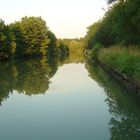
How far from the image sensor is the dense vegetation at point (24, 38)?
5896 centimetres

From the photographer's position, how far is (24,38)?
71.9 m

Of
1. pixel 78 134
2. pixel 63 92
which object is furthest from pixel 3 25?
pixel 78 134

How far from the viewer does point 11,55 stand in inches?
2486

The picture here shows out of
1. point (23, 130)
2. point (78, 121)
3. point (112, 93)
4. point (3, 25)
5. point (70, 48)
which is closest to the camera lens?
point (23, 130)

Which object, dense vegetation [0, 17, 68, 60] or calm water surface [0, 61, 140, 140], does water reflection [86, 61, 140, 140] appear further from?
dense vegetation [0, 17, 68, 60]

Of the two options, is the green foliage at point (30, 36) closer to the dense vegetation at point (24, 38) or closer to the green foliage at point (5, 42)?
the dense vegetation at point (24, 38)

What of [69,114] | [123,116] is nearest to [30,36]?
[69,114]

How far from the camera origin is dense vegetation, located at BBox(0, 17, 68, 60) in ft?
193

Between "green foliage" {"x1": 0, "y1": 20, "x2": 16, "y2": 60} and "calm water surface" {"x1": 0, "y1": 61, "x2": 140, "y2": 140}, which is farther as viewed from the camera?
"green foliage" {"x1": 0, "y1": 20, "x2": 16, "y2": 60}

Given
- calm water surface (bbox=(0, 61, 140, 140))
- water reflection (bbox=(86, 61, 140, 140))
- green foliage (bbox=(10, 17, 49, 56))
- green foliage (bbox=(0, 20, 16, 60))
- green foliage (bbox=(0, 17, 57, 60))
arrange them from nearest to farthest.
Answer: water reflection (bbox=(86, 61, 140, 140)), calm water surface (bbox=(0, 61, 140, 140)), green foliage (bbox=(0, 20, 16, 60)), green foliage (bbox=(0, 17, 57, 60)), green foliage (bbox=(10, 17, 49, 56))

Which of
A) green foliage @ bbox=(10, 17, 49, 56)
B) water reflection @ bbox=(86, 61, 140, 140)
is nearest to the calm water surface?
water reflection @ bbox=(86, 61, 140, 140)

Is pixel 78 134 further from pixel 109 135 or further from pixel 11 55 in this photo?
pixel 11 55

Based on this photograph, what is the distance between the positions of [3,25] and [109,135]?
2025 inches

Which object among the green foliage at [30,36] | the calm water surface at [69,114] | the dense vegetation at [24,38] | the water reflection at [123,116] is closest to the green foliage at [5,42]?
the dense vegetation at [24,38]
